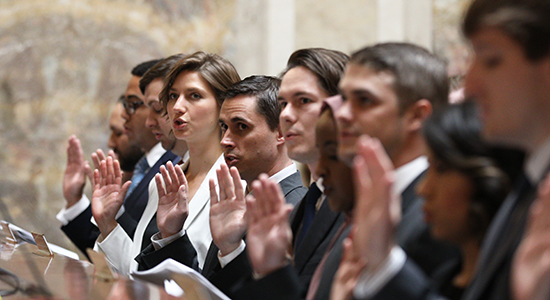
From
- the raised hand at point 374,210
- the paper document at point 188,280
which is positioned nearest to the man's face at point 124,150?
the paper document at point 188,280

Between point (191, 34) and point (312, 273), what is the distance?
6.12 meters

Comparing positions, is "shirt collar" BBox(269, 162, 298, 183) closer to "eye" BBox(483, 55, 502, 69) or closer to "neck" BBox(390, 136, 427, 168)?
"neck" BBox(390, 136, 427, 168)

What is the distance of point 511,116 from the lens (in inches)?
69.2

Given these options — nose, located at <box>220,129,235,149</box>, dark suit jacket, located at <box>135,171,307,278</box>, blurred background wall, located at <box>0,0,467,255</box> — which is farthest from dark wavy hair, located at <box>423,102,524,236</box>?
blurred background wall, located at <box>0,0,467,255</box>

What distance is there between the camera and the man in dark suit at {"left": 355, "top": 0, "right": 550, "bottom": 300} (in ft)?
5.63

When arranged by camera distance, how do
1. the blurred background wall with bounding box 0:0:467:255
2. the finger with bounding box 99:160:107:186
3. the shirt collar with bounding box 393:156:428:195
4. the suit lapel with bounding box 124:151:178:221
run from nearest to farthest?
the shirt collar with bounding box 393:156:428:195
the finger with bounding box 99:160:107:186
the suit lapel with bounding box 124:151:178:221
the blurred background wall with bounding box 0:0:467:255

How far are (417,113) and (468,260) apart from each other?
56cm

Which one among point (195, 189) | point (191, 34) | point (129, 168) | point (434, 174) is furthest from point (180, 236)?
point (191, 34)

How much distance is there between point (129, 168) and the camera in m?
6.77

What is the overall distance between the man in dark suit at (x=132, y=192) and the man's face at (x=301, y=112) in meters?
2.00

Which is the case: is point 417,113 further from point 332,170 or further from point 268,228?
point 268,228

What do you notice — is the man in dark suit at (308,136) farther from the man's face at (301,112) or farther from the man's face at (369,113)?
the man's face at (369,113)

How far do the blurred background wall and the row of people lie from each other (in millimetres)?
4406

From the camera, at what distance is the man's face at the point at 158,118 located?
4.96 meters
